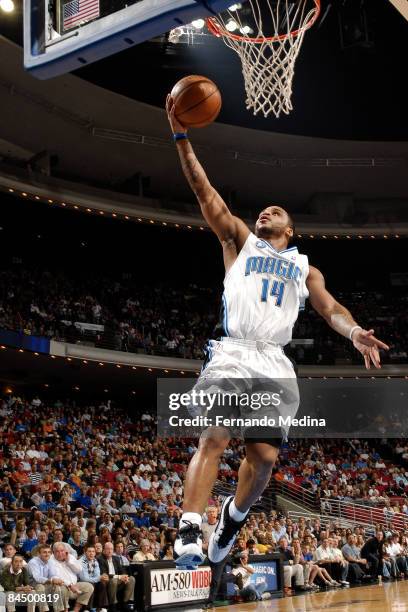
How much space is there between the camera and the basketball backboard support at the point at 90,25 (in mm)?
4074

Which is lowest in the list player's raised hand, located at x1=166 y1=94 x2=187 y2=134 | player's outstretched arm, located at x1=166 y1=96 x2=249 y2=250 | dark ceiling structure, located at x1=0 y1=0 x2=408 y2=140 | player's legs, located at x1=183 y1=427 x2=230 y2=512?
player's legs, located at x1=183 y1=427 x2=230 y2=512

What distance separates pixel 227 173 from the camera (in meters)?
26.0

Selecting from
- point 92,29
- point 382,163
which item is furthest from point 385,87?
point 92,29

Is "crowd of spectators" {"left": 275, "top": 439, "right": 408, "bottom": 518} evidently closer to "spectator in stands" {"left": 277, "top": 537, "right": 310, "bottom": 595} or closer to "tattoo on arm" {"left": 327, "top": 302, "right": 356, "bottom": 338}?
"spectator in stands" {"left": 277, "top": 537, "right": 310, "bottom": 595}

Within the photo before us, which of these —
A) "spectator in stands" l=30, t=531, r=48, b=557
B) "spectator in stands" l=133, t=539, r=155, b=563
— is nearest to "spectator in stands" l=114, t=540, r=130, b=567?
"spectator in stands" l=133, t=539, r=155, b=563

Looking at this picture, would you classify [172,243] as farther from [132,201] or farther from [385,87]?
[385,87]

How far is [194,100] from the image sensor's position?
3855 mm

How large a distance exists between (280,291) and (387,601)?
22.6ft

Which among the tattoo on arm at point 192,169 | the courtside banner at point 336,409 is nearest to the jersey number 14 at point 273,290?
the tattoo on arm at point 192,169

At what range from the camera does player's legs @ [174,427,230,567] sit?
322 cm

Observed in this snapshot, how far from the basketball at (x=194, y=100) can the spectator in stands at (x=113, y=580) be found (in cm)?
745

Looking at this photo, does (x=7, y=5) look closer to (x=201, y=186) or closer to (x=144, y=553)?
(x=144, y=553)

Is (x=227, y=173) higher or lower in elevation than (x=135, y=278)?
higher

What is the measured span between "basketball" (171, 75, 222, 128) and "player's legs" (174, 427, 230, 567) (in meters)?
1.60
